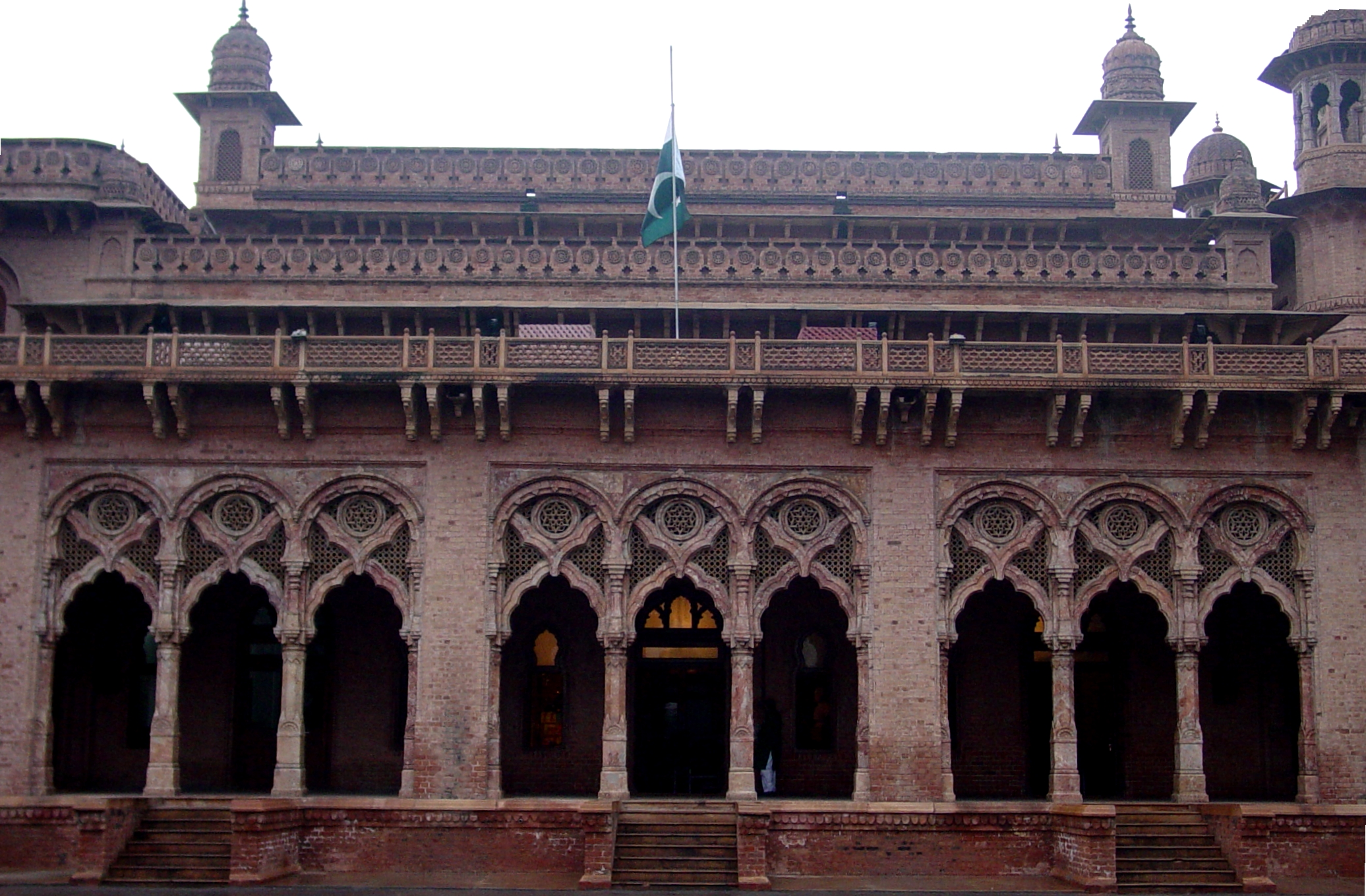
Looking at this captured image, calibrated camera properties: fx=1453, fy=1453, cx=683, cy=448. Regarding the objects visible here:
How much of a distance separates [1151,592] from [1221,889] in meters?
5.14

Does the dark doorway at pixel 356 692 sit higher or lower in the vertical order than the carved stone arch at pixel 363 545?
lower

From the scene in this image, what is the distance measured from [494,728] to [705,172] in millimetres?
14275

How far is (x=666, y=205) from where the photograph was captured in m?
27.6

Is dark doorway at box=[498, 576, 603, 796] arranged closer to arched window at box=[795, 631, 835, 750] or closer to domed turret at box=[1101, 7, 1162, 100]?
arched window at box=[795, 631, 835, 750]

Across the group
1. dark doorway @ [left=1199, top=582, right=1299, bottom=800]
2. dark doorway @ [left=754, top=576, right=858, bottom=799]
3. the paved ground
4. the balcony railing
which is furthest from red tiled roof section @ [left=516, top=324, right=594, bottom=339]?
dark doorway @ [left=1199, top=582, right=1299, bottom=800]

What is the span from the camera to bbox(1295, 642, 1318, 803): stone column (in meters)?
24.2

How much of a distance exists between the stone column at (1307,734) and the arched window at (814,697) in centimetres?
816

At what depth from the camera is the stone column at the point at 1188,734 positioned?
79.4ft

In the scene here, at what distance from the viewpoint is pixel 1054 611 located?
81.6 ft

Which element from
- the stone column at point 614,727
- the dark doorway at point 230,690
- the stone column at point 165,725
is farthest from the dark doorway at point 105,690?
the stone column at point 614,727

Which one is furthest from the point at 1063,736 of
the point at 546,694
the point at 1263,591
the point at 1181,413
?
the point at 546,694

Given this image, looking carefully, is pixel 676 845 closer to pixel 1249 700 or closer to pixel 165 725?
pixel 165 725

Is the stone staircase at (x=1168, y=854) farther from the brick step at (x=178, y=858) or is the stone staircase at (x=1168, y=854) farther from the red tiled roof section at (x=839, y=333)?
the brick step at (x=178, y=858)

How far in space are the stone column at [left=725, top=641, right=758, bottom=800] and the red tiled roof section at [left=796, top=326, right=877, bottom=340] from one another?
232 inches
